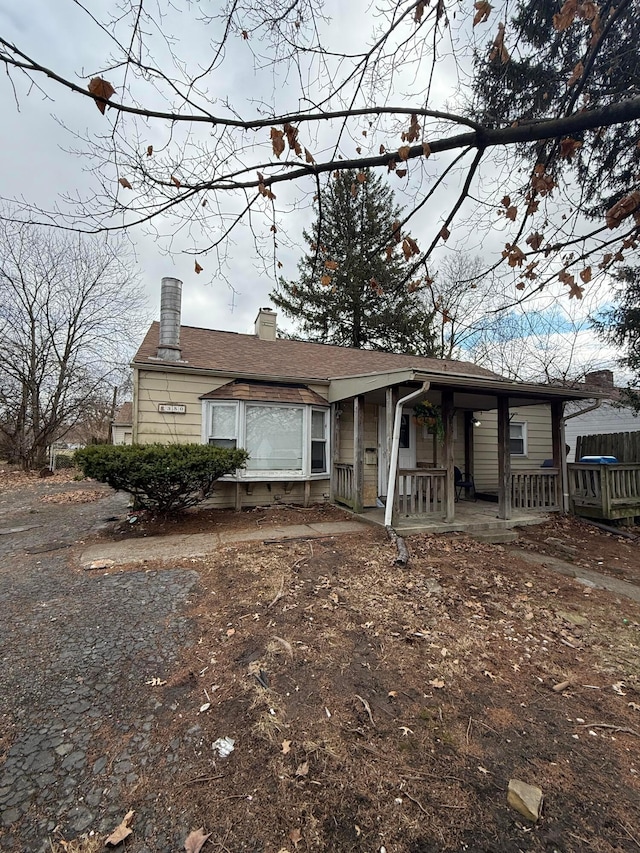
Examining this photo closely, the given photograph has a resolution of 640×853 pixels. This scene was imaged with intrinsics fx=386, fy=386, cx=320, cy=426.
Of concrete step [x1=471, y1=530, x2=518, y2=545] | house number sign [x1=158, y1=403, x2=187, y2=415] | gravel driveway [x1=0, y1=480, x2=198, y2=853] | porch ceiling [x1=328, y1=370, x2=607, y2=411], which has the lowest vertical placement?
gravel driveway [x1=0, y1=480, x2=198, y2=853]

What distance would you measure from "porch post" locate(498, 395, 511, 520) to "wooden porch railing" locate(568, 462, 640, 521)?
2.23 metres

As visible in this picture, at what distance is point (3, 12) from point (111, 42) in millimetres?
627

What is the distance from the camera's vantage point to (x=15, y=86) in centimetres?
224

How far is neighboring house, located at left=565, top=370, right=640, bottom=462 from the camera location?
14.3 metres

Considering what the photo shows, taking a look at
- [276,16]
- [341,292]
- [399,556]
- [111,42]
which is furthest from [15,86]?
[341,292]

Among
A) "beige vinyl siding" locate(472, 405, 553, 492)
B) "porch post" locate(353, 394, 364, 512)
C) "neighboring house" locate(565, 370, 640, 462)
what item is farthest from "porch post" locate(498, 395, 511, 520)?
"neighboring house" locate(565, 370, 640, 462)

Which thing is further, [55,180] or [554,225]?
[554,225]

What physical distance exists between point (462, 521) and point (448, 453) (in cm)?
123

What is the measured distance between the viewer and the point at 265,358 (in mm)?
9367

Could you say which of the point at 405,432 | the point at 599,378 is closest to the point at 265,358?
the point at 405,432

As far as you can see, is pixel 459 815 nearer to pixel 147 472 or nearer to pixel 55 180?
pixel 55 180

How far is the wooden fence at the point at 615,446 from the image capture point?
8.77 metres

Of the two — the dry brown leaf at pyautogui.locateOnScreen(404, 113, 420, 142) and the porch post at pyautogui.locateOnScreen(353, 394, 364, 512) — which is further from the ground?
the dry brown leaf at pyautogui.locateOnScreen(404, 113, 420, 142)

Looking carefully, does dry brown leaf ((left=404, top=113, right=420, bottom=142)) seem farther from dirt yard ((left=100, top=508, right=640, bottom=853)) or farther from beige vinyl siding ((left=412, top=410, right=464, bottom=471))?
beige vinyl siding ((left=412, top=410, right=464, bottom=471))
